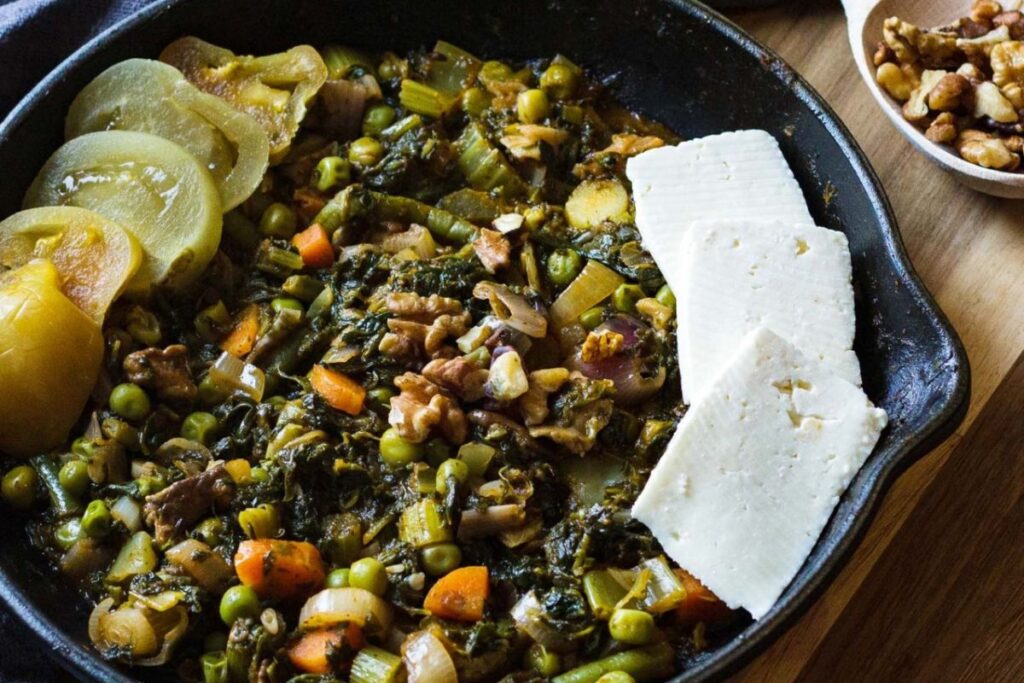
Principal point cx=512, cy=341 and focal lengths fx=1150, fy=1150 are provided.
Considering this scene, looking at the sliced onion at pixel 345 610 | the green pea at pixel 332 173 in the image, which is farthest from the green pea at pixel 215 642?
the green pea at pixel 332 173

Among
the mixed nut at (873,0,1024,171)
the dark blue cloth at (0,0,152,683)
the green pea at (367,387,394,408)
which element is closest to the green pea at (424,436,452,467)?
the green pea at (367,387,394,408)

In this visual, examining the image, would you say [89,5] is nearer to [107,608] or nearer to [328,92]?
[328,92]

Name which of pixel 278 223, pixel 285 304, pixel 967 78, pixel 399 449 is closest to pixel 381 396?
pixel 399 449

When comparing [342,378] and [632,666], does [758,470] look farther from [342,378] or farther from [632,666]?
[342,378]

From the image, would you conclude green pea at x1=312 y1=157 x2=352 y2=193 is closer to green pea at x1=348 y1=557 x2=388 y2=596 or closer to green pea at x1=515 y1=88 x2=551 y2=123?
green pea at x1=515 y1=88 x2=551 y2=123

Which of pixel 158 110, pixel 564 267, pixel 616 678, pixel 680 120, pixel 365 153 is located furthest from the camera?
pixel 680 120
